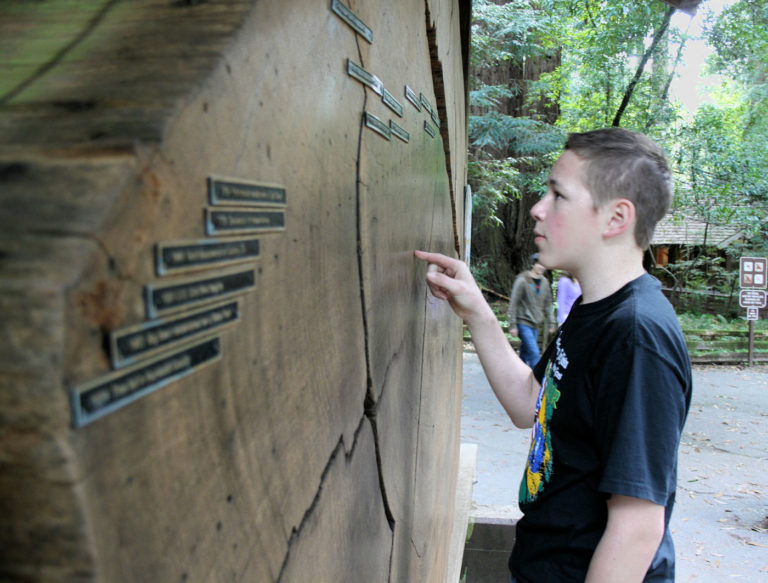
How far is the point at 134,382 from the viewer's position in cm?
37

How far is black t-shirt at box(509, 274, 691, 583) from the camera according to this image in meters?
1.17

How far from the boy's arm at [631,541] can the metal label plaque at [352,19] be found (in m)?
0.96

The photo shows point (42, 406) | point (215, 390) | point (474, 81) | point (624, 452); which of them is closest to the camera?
point (42, 406)

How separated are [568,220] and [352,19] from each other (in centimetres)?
78

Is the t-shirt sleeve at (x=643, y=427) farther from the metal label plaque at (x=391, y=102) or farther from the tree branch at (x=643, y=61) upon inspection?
Result: the tree branch at (x=643, y=61)

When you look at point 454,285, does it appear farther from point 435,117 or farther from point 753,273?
point 753,273

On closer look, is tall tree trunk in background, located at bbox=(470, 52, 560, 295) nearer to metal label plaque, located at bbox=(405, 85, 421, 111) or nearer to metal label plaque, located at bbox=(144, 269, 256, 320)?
metal label plaque, located at bbox=(405, 85, 421, 111)

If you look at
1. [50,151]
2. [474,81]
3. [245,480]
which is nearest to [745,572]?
[245,480]

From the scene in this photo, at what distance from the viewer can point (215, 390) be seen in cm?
47

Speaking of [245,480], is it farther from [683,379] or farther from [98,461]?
[683,379]

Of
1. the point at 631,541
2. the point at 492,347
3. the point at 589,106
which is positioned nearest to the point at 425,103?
the point at 492,347

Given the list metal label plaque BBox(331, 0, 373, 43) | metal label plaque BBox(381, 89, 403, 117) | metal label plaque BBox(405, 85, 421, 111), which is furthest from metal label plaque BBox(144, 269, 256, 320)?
metal label plaque BBox(405, 85, 421, 111)

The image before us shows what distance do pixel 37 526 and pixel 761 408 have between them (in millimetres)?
9447

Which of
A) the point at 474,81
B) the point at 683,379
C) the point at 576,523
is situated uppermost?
the point at 474,81
